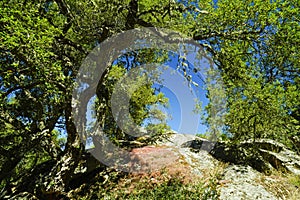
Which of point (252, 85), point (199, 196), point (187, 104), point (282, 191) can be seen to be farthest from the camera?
point (187, 104)

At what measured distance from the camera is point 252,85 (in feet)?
29.1

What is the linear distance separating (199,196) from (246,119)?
498 centimetres

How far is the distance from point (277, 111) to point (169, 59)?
25.7ft

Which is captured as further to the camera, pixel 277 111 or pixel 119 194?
pixel 277 111

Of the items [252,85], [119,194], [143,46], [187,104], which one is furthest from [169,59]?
[119,194]

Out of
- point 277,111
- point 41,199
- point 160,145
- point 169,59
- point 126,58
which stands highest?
point 169,59

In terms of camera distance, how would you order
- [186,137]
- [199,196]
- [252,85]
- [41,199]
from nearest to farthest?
[199,196] → [41,199] → [252,85] → [186,137]

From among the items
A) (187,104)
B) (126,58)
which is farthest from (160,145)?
(126,58)

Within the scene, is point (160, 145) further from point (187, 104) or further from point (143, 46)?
point (143, 46)

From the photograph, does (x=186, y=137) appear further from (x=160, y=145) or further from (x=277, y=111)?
(x=277, y=111)

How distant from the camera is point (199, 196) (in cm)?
693

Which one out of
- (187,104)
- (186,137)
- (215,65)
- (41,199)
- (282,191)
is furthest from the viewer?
(186,137)

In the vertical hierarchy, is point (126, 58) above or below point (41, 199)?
above

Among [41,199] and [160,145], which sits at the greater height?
[160,145]
